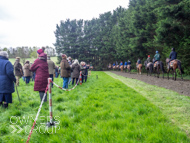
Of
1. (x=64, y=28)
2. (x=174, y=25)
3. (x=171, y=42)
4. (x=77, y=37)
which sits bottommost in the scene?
(x=171, y=42)

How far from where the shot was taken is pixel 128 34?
29.6 meters

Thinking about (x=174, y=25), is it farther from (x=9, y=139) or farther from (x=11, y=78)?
(x=9, y=139)

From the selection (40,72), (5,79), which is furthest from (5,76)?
(40,72)

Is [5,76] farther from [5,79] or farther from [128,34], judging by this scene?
[128,34]

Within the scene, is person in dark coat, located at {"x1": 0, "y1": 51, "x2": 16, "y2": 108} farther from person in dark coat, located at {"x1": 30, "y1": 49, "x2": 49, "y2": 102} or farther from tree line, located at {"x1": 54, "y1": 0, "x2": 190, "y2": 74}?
tree line, located at {"x1": 54, "y1": 0, "x2": 190, "y2": 74}

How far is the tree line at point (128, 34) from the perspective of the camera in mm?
13242

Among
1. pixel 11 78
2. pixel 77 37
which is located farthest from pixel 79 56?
pixel 11 78

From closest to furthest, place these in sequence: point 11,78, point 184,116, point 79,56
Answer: point 184,116 < point 11,78 < point 79,56

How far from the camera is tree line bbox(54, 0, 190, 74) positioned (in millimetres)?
13242

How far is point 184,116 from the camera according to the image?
3865 millimetres

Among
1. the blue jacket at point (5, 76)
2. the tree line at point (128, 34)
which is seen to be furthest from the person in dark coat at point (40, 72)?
the tree line at point (128, 34)

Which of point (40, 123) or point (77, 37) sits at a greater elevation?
point (77, 37)

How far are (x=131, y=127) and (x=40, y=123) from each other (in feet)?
7.49

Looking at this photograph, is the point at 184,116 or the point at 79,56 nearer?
the point at 184,116
